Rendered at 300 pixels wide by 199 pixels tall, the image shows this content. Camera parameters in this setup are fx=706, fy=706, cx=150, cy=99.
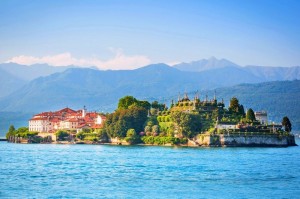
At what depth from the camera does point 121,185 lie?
55812 mm

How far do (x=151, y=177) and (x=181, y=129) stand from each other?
188 ft

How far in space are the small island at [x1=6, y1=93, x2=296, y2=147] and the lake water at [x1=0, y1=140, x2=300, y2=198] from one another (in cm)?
2782

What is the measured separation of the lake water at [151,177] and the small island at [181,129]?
1095 inches

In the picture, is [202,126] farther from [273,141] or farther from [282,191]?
[282,191]

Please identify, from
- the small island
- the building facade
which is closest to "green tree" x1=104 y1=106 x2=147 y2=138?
the small island

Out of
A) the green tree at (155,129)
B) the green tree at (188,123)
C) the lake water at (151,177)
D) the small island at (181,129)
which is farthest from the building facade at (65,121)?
the lake water at (151,177)

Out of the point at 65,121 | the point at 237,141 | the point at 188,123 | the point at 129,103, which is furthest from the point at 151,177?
the point at 65,121

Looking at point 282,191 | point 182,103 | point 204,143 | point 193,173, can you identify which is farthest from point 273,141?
point 282,191

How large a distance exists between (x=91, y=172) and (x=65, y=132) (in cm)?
8562

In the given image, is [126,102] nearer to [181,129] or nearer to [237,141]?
[181,129]

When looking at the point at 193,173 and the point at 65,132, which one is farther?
the point at 65,132

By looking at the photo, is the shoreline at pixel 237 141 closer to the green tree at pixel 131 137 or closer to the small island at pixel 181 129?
the small island at pixel 181 129

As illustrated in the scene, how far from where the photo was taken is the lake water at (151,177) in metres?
51.5

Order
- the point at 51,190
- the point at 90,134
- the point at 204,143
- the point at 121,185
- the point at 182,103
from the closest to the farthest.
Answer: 1. the point at 51,190
2. the point at 121,185
3. the point at 204,143
4. the point at 182,103
5. the point at 90,134
